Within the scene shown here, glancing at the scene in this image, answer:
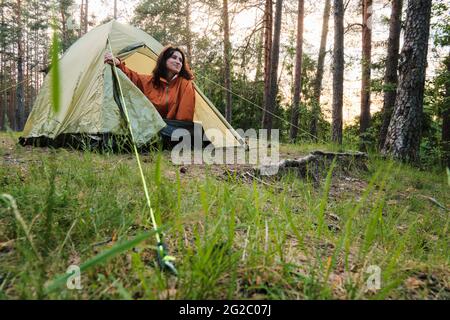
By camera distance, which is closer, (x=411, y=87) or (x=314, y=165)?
(x=314, y=165)

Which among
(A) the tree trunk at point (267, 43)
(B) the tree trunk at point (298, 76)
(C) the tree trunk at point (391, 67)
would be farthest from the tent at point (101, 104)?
(B) the tree trunk at point (298, 76)

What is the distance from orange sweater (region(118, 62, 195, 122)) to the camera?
449 centimetres

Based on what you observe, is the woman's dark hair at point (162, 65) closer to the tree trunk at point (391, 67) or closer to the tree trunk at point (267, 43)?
the tree trunk at point (391, 67)

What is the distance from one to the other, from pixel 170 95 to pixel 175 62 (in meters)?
0.52

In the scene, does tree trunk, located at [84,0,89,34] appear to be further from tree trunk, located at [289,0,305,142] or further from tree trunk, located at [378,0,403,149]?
tree trunk, located at [378,0,403,149]

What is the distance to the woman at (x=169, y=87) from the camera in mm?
4508

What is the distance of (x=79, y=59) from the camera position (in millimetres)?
4645

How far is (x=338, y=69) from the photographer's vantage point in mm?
6562

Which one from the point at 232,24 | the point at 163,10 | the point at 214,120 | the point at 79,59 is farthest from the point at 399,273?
the point at 163,10

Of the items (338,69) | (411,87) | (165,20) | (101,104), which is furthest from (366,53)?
(101,104)

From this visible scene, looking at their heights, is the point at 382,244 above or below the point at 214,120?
below

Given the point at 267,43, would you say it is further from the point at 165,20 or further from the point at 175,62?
the point at 175,62
